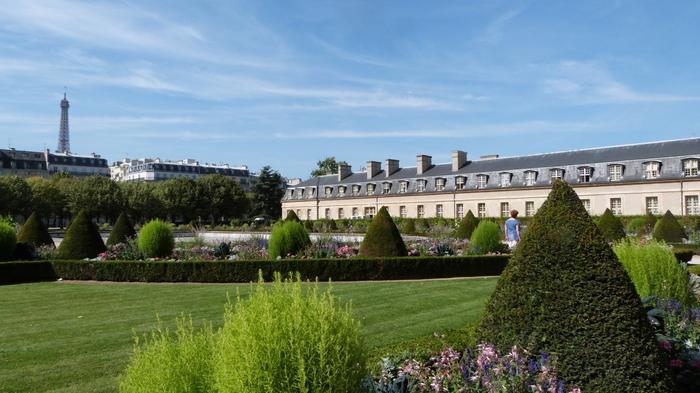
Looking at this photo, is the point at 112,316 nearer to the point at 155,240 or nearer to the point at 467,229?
the point at 155,240

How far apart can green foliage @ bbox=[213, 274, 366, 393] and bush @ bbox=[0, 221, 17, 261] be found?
16874 mm

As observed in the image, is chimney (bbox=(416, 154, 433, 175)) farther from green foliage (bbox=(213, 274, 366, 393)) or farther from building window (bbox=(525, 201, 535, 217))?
green foliage (bbox=(213, 274, 366, 393))

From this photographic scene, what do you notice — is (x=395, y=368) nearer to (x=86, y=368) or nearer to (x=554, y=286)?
(x=554, y=286)

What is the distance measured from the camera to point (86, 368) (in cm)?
571

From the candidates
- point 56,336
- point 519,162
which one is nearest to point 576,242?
point 56,336

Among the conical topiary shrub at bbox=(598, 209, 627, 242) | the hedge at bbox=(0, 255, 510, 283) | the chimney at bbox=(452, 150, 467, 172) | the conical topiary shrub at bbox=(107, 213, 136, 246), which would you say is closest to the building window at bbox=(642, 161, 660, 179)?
the chimney at bbox=(452, 150, 467, 172)

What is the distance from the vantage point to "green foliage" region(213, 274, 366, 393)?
101 inches

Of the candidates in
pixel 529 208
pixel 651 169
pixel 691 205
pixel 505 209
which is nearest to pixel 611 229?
pixel 691 205

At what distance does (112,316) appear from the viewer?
8.86 metres

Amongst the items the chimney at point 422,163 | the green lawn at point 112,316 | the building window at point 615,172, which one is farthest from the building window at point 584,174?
the green lawn at point 112,316

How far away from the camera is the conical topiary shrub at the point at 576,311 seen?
338cm

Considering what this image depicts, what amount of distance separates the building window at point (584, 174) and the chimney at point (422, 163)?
15.0 m

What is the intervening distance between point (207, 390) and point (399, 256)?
40.7ft

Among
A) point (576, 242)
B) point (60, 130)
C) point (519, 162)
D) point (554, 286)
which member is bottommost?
point (554, 286)
